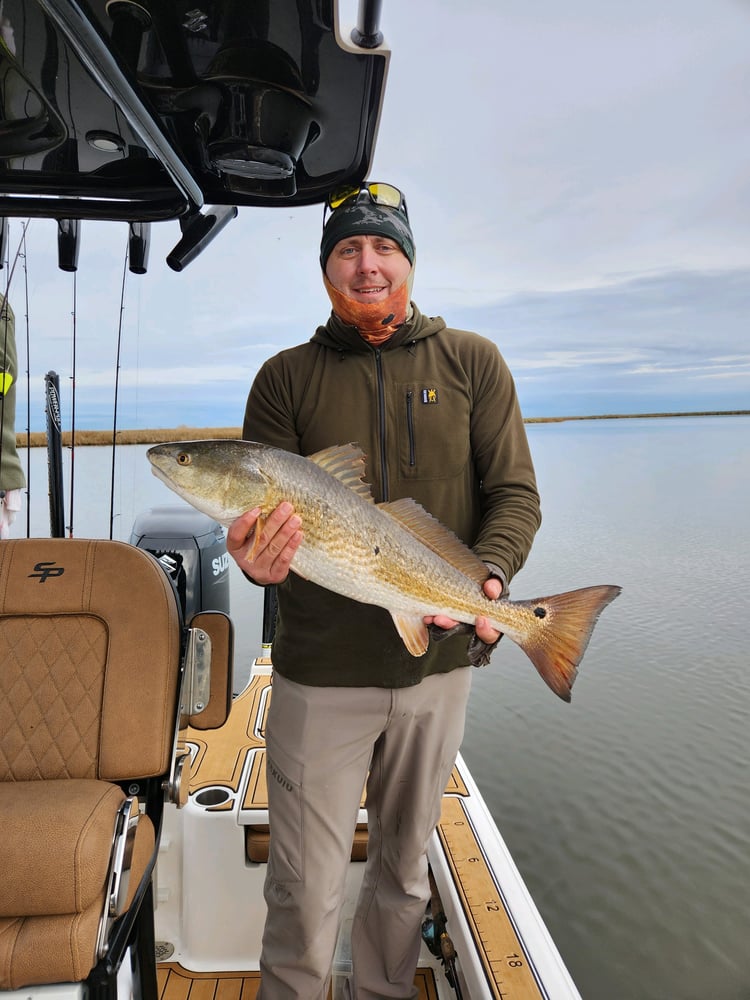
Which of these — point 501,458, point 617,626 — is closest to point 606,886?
point 501,458

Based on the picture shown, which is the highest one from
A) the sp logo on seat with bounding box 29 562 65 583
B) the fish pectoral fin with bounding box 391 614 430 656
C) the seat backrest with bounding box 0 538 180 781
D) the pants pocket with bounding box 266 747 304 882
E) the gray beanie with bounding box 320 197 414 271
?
the gray beanie with bounding box 320 197 414 271

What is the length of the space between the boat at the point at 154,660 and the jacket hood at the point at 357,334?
57 centimetres

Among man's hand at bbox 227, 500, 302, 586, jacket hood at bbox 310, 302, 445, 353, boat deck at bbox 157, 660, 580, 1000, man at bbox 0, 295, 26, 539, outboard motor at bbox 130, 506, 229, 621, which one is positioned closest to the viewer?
man's hand at bbox 227, 500, 302, 586

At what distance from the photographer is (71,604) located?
2.24m

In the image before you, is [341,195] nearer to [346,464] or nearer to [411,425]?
[411,425]

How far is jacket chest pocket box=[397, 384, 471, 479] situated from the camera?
205cm

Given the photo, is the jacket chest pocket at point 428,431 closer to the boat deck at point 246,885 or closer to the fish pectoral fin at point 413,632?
the fish pectoral fin at point 413,632

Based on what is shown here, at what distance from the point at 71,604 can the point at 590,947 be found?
3489 mm

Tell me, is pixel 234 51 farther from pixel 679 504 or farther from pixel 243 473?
pixel 679 504

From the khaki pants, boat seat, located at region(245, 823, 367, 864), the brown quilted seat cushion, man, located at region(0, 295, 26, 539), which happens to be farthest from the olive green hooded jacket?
man, located at region(0, 295, 26, 539)

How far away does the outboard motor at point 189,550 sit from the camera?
4.12m

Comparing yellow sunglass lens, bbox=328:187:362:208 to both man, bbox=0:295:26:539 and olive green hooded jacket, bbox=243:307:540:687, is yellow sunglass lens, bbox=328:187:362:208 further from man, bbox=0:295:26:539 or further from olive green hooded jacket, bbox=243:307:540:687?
man, bbox=0:295:26:539

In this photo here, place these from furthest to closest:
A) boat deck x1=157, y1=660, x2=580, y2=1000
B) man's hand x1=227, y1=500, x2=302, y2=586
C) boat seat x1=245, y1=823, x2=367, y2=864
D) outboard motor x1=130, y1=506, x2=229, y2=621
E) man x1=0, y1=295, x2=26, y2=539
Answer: outboard motor x1=130, y1=506, x2=229, y2=621 < man x1=0, y1=295, x2=26, y2=539 < boat seat x1=245, y1=823, x2=367, y2=864 < boat deck x1=157, y1=660, x2=580, y2=1000 < man's hand x1=227, y1=500, x2=302, y2=586

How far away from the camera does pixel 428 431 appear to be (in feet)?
6.72
